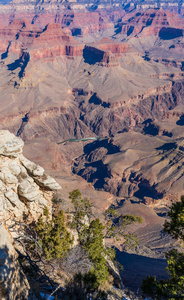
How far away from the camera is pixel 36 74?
575 ft

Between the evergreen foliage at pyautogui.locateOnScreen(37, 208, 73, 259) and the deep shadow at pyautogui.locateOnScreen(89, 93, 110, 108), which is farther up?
the evergreen foliage at pyautogui.locateOnScreen(37, 208, 73, 259)

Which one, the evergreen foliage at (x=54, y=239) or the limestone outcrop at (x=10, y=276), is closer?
the limestone outcrop at (x=10, y=276)

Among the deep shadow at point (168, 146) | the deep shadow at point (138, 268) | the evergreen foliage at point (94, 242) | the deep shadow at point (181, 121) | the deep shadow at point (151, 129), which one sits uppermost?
the evergreen foliage at point (94, 242)

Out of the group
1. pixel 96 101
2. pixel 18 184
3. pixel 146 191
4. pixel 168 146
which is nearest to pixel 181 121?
pixel 168 146

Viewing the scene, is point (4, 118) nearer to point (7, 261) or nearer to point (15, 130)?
point (15, 130)

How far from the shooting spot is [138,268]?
4500cm

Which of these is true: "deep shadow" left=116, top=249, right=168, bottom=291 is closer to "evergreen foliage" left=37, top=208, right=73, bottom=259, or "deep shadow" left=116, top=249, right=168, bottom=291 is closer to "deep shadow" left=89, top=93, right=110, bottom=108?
"evergreen foliage" left=37, top=208, right=73, bottom=259

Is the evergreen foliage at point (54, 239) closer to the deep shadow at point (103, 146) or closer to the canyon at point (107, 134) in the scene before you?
the canyon at point (107, 134)

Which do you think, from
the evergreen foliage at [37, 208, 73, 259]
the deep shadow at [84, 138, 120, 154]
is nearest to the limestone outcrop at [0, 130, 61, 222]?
the evergreen foliage at [37, 208, 73, 259]

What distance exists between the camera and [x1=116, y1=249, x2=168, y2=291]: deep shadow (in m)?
40.0

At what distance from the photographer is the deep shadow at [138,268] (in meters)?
40.0

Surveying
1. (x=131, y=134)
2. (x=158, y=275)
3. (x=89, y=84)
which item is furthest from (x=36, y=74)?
(x=158, y=275)

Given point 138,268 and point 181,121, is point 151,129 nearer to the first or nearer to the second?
point 181,121

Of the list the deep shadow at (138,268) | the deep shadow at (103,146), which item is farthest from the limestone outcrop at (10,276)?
the deep shadow at (103,146)
